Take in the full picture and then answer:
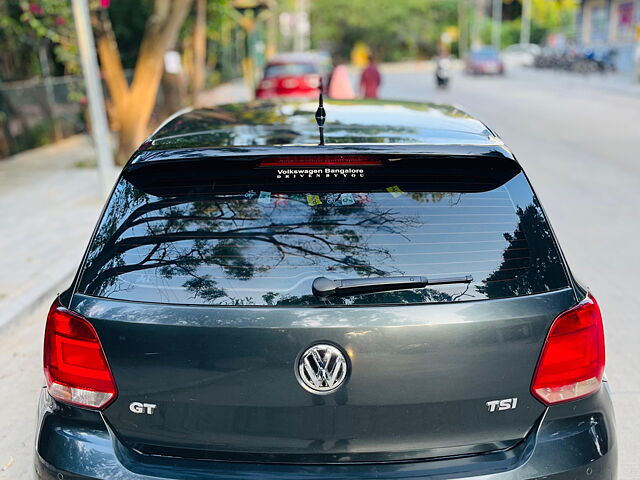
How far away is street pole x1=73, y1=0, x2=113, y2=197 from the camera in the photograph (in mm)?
9312

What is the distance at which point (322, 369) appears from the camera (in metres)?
2.12

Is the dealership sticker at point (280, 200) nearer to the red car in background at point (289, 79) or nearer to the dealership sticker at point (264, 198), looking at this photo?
the dealership sticker at point (264, 198)

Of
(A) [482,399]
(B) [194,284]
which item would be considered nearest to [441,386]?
(A) [482,399]

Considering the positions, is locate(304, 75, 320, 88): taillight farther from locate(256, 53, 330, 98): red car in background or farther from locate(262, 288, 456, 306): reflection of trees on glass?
locate(262, 288, 456, 306): reflection of trees on glass

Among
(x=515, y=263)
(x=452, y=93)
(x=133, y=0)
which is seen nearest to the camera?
(x=515, y=263)

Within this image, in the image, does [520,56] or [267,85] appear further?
[520,56]

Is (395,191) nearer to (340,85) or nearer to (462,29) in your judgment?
(340,85)

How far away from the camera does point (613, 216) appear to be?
9000 millimetres

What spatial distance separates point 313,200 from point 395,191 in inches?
10.6

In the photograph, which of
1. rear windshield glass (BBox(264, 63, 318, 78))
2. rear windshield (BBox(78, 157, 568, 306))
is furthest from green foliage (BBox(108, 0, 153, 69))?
rear windshield (BBox(78, 157, 568, 306))

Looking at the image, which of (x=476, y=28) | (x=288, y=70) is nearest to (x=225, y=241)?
(x=288, y=70)

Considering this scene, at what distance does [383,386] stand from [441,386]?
0.17 meters

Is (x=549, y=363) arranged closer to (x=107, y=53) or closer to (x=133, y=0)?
(x=107, y=53)

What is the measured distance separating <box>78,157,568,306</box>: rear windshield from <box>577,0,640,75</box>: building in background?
129 ft
